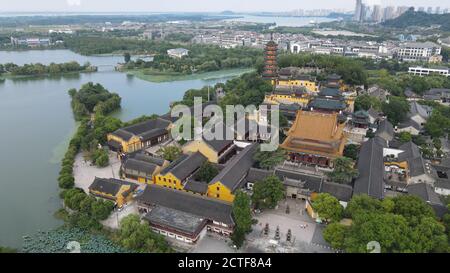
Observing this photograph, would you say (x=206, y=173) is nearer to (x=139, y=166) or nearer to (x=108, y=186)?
(x=139, y=166)

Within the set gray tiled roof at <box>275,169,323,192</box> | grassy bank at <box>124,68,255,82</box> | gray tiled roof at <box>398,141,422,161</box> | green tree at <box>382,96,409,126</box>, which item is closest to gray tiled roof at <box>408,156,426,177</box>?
gray tiled roof at <box>398,141,422,161</box>

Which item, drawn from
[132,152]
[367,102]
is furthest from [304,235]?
[367,102]

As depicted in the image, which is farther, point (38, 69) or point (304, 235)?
point (38, 69)

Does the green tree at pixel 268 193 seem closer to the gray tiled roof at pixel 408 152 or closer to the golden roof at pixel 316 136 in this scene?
the golden roof at pixel 316 136

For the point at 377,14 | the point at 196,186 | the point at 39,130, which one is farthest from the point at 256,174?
the point at 377,14
